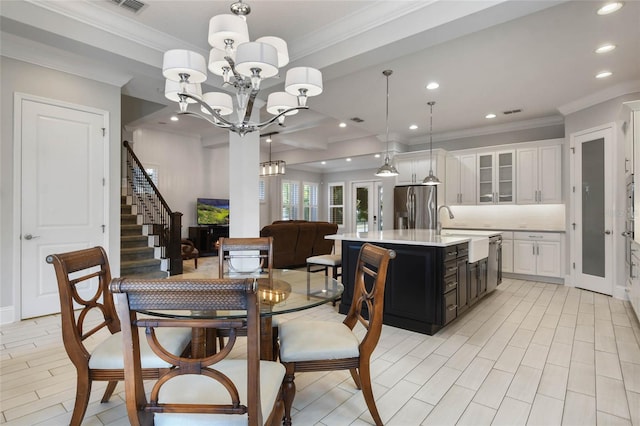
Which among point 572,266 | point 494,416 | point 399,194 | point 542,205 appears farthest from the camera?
point 399,194

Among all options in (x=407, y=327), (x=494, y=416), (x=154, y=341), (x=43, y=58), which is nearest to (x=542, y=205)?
(x=407, y=327)

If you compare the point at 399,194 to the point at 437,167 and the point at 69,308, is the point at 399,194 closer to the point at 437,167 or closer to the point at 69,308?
the point at 437,167

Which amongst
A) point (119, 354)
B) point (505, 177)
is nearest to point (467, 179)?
point (505, 177)

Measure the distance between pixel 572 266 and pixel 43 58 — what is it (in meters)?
7.57

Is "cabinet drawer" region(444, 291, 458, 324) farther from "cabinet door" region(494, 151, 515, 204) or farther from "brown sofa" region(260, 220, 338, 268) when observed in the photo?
"cabinet door" region(494, 151, 515, 204)

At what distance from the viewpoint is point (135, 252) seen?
520cm

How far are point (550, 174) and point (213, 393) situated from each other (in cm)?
627

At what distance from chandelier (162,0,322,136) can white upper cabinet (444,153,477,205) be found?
16.0 feet

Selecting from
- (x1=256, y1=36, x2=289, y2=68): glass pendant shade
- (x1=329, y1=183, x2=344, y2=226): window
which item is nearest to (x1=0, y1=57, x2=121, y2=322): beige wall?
(x1=256, y1=36, x2=289, y2=68): glass pendant shade

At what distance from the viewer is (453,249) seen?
10.7ft

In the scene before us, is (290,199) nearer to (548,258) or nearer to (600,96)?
(548,258)

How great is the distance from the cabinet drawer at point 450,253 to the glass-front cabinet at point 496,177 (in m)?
3.44

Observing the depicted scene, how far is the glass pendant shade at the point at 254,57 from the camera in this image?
6.37ft

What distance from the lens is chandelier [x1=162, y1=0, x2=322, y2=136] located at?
1998 mm
